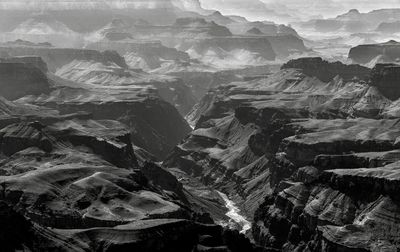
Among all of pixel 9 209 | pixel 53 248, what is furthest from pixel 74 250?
pixel 9 209

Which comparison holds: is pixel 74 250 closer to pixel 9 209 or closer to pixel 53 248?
pixel 53 248
